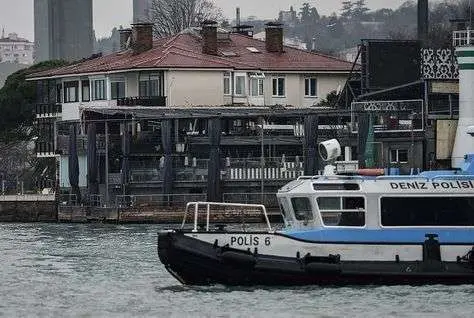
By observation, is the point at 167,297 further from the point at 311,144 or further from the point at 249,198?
the point at 249,198

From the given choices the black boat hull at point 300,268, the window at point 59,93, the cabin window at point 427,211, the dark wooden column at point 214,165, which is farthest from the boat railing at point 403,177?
the window at point 59,93

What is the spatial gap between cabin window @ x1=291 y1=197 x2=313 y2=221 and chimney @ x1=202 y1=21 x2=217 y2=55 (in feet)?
194

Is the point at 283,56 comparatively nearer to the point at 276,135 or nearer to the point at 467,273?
the point at 276,135

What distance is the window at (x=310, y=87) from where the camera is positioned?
347 feet

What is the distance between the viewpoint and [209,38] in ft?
342

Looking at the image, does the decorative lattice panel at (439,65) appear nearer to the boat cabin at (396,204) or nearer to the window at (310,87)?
the window at (310,87)

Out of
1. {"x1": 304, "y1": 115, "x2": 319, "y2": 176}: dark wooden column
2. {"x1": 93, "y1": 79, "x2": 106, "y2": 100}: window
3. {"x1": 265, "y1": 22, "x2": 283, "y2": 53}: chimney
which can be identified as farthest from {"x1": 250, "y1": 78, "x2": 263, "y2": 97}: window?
{"x1": 304, "y1": 115, "x2": 319, "y2": 176}: dark wooden column

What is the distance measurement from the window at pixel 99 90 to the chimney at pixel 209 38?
6.02 metres

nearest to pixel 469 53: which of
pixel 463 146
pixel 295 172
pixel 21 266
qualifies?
pixel 463 146

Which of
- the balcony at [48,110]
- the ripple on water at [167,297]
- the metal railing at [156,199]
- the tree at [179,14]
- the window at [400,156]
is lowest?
the ripple on water at [167,297]

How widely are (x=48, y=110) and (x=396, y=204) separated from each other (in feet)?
215

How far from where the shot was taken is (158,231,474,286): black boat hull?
145 ft

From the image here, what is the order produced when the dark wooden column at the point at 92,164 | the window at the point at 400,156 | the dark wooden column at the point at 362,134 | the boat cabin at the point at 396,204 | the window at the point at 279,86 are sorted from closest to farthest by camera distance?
the boat cabin at the point at 396,204 < the dark wooden column at the point at 362,134 < the window at the point at 400,156 < the dark wooden column at the point at 92,164 < the window at the point at 279,86

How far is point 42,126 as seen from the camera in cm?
10994
